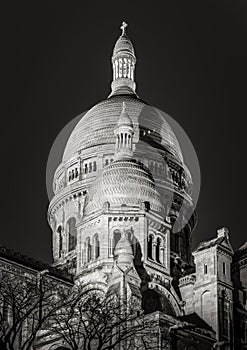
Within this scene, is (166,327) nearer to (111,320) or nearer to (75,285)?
(111,320)

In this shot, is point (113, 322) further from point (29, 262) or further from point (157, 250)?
point (29, 262)

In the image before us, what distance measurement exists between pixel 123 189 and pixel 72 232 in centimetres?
1714

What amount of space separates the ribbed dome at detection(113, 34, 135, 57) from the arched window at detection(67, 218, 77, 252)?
26499 mm

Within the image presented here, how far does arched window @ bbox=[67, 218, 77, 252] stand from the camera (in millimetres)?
99375

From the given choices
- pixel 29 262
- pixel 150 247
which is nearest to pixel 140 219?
pixel 150 247

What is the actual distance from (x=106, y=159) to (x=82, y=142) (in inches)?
210

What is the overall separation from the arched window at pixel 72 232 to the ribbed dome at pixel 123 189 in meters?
12.3

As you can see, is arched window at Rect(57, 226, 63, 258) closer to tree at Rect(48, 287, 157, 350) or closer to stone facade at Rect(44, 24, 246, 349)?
stone facade at Rect(44, 24, 246, 349)

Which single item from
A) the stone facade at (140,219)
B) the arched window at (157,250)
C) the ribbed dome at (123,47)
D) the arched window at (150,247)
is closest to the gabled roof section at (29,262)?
the stone facade at (140,219)

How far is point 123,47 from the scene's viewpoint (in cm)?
11794

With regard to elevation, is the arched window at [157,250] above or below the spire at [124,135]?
below

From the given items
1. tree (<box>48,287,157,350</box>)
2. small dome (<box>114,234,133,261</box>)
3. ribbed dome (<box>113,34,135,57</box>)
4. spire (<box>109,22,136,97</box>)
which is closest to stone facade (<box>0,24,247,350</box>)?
small dome (<box>114,234,133,261</box>)

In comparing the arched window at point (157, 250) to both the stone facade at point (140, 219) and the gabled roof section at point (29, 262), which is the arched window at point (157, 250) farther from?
the gabled roof section at point (29, 262)

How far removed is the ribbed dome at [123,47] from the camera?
11769cm
